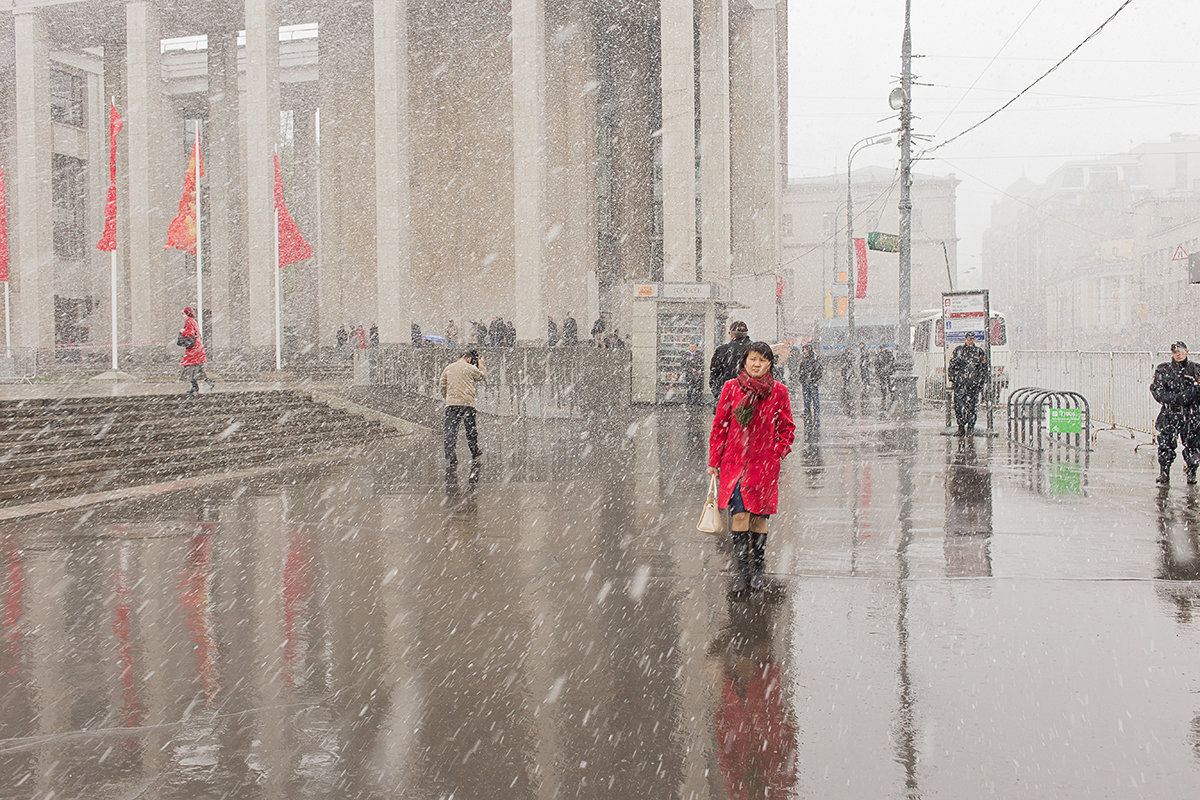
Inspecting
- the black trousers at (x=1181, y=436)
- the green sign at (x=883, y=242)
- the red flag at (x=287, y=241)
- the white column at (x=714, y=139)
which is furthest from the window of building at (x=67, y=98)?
the black trousers at (x=1181, y=436)

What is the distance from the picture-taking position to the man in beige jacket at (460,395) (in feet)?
49.4

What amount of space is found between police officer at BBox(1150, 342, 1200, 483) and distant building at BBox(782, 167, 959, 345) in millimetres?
78196

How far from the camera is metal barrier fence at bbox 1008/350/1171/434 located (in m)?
18.6

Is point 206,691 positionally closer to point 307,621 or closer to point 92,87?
point 307,621

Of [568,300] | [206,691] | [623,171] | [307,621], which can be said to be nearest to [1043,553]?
[307,621]

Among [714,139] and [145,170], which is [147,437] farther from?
[714,139]

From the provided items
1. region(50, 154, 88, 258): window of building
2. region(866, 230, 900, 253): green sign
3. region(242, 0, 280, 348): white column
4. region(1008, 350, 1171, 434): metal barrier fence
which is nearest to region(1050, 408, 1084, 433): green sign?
region(1008, 350, 1171, 434): metal barrier fence

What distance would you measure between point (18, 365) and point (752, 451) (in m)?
33.3

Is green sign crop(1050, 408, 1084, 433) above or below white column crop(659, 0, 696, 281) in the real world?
below

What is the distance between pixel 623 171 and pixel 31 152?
26089 millimetres

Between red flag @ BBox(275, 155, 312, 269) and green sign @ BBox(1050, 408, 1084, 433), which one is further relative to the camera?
red flag @ BBox(275, 155, 312, 269)

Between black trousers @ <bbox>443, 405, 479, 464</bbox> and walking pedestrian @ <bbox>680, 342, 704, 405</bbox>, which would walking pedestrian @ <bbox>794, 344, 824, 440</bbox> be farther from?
walking pedestrian @ <bbox>680, 342, 704, 405</bbox>

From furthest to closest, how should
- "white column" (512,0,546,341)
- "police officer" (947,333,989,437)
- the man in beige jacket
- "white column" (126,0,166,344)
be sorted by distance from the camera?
"white column" (126,0,166,344) → "white column" (512,0,546,341) → "police officer" (947,333,989,437) → the man in beige jacket

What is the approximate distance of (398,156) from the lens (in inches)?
1428
